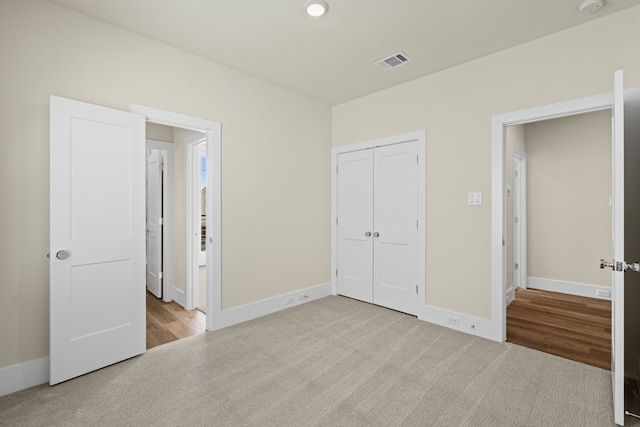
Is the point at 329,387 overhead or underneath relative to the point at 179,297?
underneath

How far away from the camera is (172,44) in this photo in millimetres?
2830

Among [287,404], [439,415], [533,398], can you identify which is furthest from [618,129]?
[287,404]

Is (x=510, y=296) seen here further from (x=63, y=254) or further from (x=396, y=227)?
(x=63, y=254)

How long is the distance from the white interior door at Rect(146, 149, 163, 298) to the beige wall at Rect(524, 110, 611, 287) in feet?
18.5

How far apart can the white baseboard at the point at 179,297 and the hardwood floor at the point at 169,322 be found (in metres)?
0.04

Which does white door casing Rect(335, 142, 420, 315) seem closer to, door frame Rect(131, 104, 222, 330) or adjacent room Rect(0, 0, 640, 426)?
adjacent room Rect(0, 0, 640, 426)

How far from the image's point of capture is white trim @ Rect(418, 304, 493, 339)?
3000mm

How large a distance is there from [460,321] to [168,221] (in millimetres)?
3790

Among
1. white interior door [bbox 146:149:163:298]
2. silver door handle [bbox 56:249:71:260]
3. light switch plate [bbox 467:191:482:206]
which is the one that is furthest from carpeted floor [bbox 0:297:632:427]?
white interior door [bbox 146:149:163:298]

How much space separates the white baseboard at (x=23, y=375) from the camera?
209 centimetres

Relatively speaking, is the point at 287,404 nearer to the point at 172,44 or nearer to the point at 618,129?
the point at 618,129

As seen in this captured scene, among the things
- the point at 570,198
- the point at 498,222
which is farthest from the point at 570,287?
the point at 498,222

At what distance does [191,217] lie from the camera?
3924mm

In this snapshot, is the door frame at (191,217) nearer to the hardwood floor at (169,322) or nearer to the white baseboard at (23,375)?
the hardwood floor at (169,322)
